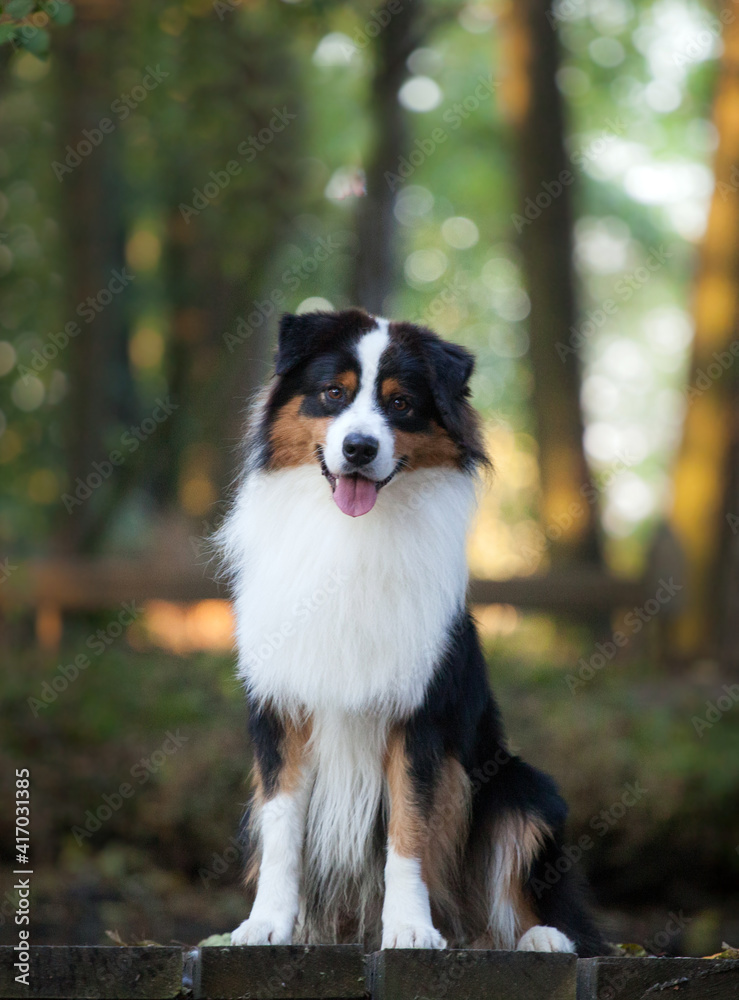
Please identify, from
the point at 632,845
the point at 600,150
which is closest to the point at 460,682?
the point at 632,845

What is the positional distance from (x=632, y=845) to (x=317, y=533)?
15.2 feet

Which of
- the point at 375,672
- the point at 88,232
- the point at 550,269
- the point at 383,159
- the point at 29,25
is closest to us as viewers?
the point at 375,672

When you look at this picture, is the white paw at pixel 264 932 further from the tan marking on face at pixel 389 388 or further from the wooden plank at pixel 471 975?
the tan marking on face at pixel 389 388

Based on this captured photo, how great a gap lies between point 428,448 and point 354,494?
0.36 m

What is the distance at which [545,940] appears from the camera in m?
4.04

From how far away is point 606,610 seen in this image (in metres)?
11.8

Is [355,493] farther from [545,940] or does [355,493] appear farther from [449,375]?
[545,940]

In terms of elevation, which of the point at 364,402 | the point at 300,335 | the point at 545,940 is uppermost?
the point at 300,335

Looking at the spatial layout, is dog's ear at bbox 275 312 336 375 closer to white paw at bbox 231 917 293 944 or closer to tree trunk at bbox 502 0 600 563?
white paw at bbox 231 917 293 944

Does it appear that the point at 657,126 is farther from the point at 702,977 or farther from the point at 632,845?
the point at 702,977

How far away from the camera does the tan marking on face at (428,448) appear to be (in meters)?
4.12

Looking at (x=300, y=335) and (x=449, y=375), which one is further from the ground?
(x=300, y=335)

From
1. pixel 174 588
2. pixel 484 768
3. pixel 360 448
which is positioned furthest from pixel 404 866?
pixel 174 588

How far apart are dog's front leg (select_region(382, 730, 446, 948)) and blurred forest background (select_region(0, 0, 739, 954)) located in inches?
77.9
